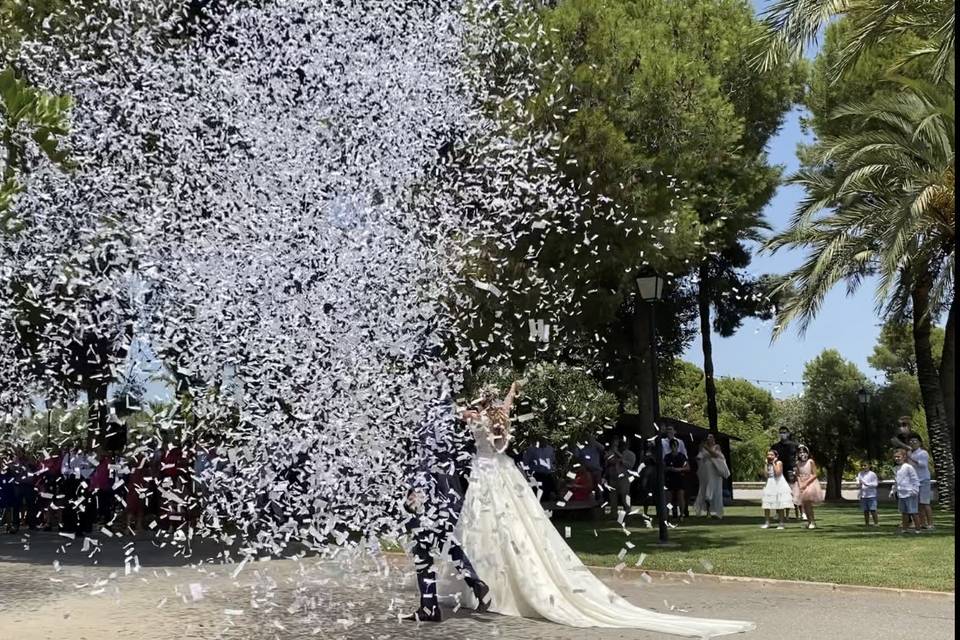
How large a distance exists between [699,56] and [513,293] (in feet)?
22.4

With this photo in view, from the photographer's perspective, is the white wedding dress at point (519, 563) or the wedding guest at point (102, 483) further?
the wedding guest at point (102, 483)

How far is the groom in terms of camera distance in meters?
8.52

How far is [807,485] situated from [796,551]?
530 cm

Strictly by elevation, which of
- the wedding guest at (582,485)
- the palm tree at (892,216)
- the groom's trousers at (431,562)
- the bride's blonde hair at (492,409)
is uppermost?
the palm tree at (892,216)

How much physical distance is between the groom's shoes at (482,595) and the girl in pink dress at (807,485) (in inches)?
431

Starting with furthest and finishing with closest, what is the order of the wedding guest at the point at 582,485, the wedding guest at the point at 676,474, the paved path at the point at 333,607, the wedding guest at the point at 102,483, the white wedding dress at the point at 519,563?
the wedding guest at the point at 582,485, the wedding guest at the point at 676,474, the wedding guest at the point at 102,483, the white wedding dress at the point at 519,563, the paved path at the point at 333,607

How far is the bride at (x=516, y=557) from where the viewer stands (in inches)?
325

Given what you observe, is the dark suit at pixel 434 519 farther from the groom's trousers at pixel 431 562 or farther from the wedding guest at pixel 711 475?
the wedding guest at pixel 711 475

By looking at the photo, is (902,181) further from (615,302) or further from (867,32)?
(615,302)

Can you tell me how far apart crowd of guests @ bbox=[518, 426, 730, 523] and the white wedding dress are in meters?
10.9

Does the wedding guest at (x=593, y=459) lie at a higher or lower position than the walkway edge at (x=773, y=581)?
higher

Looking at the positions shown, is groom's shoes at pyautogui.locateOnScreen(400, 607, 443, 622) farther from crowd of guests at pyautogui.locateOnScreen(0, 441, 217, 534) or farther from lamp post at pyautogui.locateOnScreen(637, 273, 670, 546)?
crowd of guests at pyautogui.locateOnScreen(0, 441, 217, 534)

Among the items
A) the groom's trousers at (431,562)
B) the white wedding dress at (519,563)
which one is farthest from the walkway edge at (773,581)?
the groom's trousers at (431,562)

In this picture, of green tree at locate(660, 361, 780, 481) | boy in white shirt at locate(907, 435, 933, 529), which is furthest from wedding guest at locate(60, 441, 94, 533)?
green tree at locate(660, 361, 780, 481)
